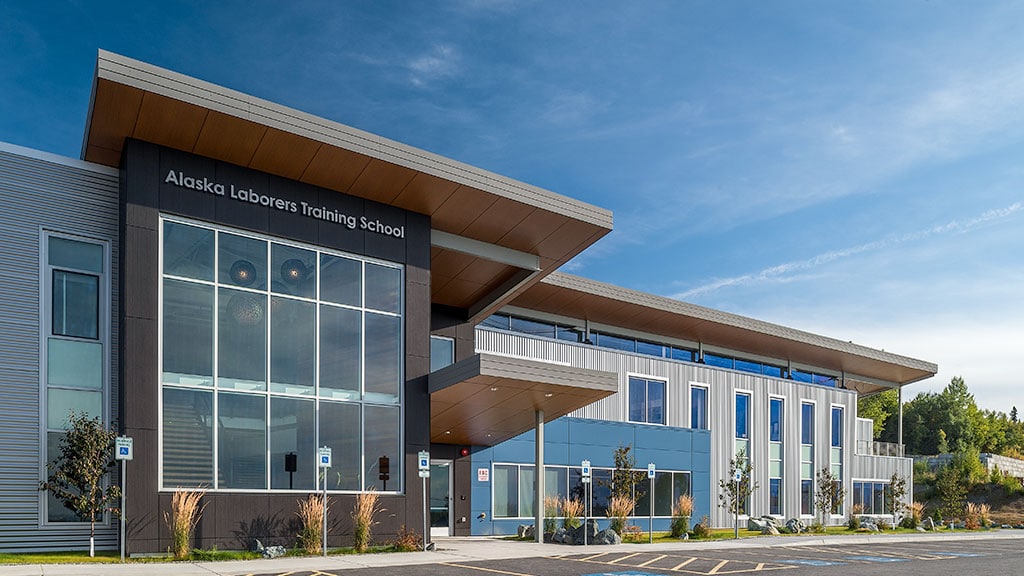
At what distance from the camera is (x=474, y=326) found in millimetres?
32125

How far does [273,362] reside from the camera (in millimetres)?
21562

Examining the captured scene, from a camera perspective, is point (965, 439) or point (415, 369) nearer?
point (415, 369)

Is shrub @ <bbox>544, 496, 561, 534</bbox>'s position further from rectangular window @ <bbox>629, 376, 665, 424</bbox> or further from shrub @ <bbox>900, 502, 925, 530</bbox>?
shrub @ <bbox>900, 502, 925, 530</bbox>

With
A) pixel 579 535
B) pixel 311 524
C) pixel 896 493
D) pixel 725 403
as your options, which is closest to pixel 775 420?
pixel 725 403

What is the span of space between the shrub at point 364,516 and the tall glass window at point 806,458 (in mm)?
29810

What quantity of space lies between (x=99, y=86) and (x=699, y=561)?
56.0ft

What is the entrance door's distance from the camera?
98.7 ft

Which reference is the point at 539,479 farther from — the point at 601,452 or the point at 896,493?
the point at 896,493

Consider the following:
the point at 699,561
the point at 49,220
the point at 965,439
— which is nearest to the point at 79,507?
the point at 49,220

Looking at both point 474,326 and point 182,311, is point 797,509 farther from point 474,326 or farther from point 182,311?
point 182,311

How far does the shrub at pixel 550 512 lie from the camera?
30.5 meters

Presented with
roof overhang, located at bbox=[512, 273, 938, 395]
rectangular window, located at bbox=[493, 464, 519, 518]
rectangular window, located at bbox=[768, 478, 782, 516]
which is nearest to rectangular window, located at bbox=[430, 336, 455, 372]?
rectangular window, located at bbox=[493, 464, 519, 518]

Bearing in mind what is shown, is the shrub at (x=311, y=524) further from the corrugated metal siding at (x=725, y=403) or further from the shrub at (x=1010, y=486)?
the shrub at (x=1010, y=486)

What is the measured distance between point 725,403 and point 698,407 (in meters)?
1.89
